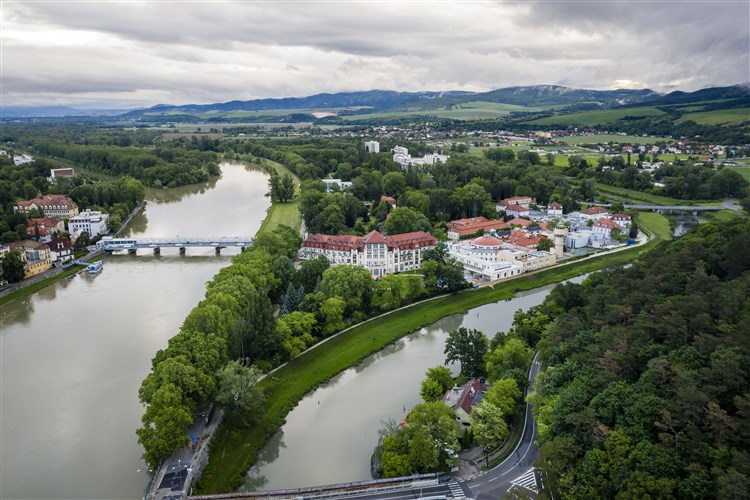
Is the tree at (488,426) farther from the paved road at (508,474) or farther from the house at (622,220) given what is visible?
the house at (622,220)

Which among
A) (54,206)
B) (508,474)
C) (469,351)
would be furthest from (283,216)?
(508,474)

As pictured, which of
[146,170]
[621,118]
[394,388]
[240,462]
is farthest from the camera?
[621,118]

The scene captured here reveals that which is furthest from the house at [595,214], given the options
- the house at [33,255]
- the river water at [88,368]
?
the house at [33,255]

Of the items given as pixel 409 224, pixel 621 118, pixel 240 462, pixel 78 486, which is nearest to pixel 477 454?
pixel 240 462

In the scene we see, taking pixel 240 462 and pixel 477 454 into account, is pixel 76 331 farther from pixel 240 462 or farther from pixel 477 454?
pixel 477 454

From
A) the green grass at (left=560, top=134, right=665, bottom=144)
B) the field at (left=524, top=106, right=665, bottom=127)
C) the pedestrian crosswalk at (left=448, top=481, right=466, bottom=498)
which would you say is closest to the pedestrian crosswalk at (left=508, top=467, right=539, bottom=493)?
the pedestrian crosswalk at (left=448, top=481, right=466, bottom=498)
